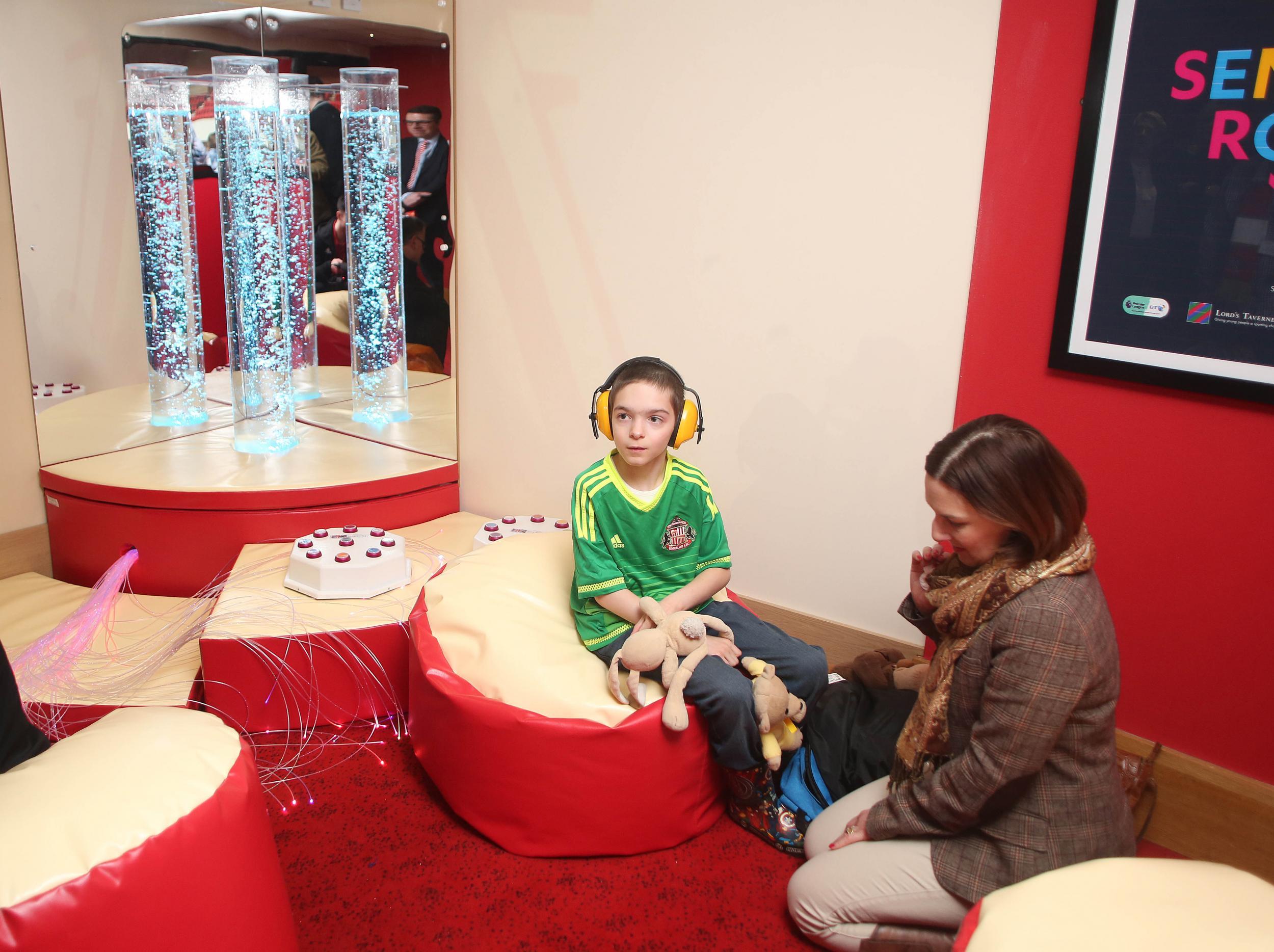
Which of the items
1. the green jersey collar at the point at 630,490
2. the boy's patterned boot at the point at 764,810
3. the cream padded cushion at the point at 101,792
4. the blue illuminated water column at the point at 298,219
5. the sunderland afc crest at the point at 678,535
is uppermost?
the blue illuminated water column at the point at 298,219

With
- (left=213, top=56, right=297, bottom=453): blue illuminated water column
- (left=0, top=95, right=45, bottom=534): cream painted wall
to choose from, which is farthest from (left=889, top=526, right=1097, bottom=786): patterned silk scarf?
(left=0, top=95, right=45, bottom=534): cream painted wall

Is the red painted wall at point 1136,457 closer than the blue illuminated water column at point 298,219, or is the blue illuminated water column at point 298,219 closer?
the red painted wall at point 1136,457

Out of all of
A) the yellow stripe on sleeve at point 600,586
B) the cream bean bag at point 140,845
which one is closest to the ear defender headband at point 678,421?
the yellow stripe on sleeve at point 600,586

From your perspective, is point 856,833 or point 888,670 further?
point 888,670

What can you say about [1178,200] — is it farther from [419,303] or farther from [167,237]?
[167,237]

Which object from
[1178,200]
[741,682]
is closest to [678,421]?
[741,682]

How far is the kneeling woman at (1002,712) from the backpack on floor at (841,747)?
0.29 m

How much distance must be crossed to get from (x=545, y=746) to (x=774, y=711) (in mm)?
477

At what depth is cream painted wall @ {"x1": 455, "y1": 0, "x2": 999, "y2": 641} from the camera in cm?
228

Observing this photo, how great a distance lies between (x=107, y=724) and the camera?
143 centimetres

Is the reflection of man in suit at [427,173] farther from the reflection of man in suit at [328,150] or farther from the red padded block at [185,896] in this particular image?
the red padded block at [185,896]

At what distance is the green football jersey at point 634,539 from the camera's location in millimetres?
2070

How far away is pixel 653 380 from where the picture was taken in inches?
78.7

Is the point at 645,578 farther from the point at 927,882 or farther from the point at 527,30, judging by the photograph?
the point at 527,30
